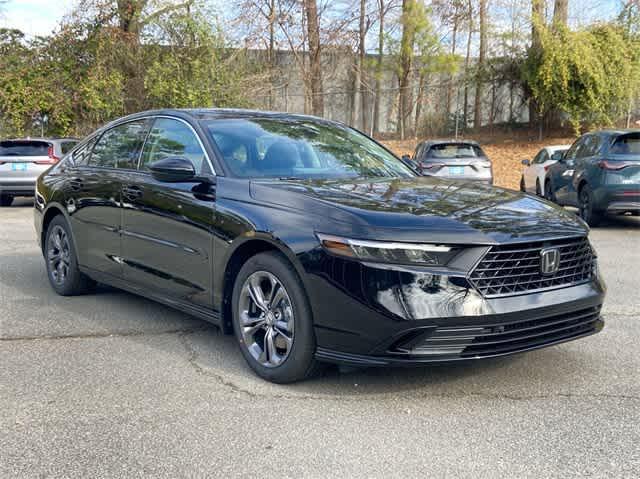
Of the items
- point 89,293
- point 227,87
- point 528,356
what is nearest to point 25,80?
point 227,87

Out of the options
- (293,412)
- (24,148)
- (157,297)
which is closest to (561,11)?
(24,148)

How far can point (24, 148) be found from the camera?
51.3 ft

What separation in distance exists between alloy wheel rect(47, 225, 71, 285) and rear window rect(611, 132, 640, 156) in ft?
27.6

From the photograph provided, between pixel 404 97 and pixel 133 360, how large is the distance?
981 inches

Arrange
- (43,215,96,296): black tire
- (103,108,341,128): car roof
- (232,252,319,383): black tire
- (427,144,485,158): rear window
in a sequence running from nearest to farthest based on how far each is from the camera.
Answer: (232,252,319,383): black tire
(103,108,341,128): car roof
(43,215,96,296): black tire
(427,144,485,158): rear window

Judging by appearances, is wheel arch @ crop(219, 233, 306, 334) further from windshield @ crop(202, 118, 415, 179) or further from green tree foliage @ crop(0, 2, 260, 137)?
green tree foliage @ crop(0, 2, 260, 137)

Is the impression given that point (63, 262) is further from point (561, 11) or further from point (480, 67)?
point (480, 67)

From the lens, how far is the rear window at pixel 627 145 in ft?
36.8

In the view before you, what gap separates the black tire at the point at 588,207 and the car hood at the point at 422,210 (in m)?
7.52

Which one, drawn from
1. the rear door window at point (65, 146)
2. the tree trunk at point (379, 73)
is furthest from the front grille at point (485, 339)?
the tree trunk at point (379, 73)

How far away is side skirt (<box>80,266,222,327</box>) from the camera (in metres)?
4.69

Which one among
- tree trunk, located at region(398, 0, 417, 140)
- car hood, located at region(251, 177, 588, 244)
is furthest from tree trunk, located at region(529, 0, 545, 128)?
car hood, located at region(251, 177, 588, 244)

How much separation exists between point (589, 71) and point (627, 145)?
12075 millimetres

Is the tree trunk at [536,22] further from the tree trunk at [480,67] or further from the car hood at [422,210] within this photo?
the car hood at [422,210]
